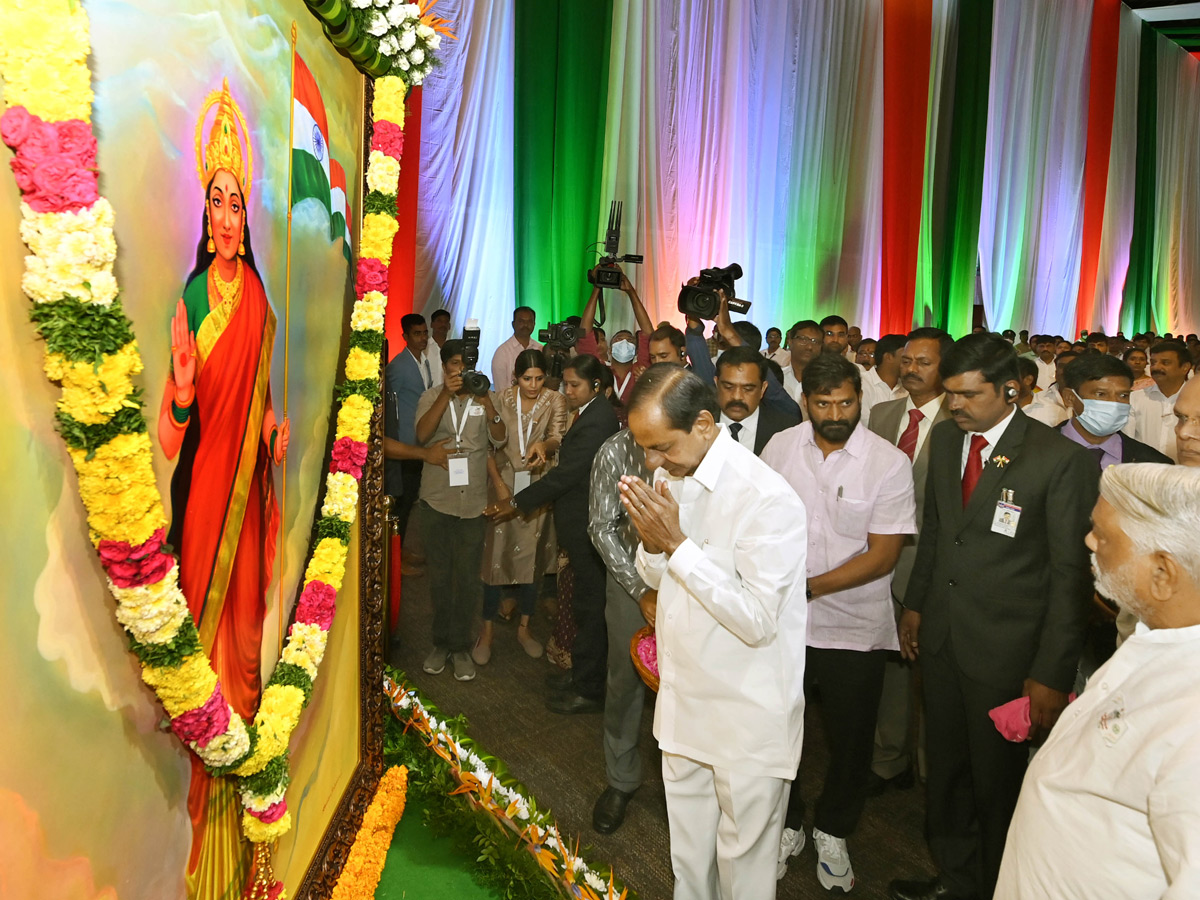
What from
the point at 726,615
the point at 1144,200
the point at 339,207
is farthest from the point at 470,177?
the point at 1144,200

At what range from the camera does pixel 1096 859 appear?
1.26m

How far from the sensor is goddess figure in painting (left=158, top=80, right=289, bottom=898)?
1.50 meters

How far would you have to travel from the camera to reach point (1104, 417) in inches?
121

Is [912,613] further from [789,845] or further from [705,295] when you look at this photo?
[705,295]

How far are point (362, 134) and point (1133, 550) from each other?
2306 millimetres

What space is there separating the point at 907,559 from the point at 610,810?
1562 mm

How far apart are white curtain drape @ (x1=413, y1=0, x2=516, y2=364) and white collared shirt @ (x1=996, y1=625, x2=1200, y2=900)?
7.32 m

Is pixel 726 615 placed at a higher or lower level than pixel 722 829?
higher

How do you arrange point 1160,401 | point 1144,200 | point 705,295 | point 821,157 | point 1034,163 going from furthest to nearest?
point 1144,200
point 1034,163
point 821,157
point 705,295
point 1160,401

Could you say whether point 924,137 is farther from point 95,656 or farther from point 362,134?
point 95,656

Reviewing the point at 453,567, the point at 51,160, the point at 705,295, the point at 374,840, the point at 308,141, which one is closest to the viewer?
the point at 51,160

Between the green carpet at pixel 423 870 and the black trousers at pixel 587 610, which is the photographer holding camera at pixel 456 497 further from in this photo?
the green carpet at pixel 423 870

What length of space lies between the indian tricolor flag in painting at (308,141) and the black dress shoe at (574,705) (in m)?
2.66

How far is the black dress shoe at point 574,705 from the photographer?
3.95 metres
